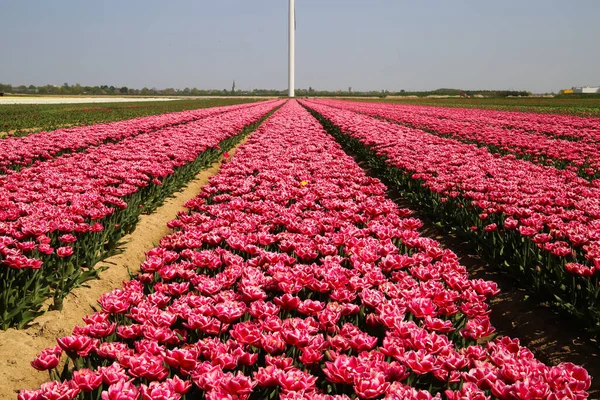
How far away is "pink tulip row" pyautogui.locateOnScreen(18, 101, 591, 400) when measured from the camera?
6.71 feet

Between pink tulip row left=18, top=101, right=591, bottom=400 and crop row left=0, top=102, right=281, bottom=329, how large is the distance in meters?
1.13

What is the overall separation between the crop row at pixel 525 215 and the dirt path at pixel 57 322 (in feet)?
14.8

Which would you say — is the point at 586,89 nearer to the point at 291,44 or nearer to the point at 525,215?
the point at 291,44

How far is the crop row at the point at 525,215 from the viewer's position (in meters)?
4.04

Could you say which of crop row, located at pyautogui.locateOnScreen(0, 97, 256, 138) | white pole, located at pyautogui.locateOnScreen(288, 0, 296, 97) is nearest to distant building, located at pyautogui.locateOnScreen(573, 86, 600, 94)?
white pole, located at pyautogui.locateOnScreen(288, 0, 296, 97)

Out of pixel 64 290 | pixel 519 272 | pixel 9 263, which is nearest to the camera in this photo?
pixel 9 263

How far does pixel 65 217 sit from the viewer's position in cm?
473

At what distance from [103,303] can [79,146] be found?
10.9 metres

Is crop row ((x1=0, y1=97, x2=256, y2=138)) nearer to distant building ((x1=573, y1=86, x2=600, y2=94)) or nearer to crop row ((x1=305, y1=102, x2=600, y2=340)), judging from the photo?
crop row ((x1=305, y1=102, x2=600, y2=340))

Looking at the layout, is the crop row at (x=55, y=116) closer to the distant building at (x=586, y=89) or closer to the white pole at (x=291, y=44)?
the white pole at (x=291, y=44)

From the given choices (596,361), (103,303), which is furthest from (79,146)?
(596,361)

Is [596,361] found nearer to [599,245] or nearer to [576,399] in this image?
[599,245]

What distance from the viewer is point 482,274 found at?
5414 millimetres

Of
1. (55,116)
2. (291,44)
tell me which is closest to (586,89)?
(291,44)
